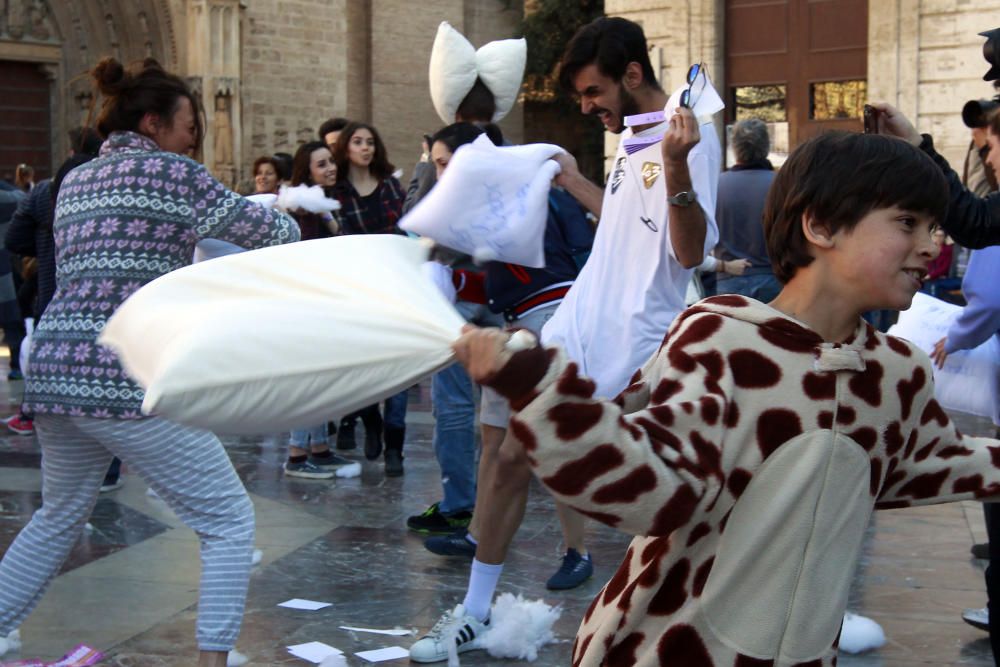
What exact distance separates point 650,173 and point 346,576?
220 cm

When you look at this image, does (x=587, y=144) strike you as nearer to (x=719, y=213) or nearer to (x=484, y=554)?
(x=719, y=213)

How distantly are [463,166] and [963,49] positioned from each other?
1341 centimetres

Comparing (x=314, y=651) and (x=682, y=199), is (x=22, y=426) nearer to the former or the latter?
(x=314, y=651)

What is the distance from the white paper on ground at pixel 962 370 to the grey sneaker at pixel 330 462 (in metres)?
3.78

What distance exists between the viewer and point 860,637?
4418 millimetres

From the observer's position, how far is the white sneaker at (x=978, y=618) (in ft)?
15.2

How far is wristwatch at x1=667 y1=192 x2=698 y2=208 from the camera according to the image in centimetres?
374

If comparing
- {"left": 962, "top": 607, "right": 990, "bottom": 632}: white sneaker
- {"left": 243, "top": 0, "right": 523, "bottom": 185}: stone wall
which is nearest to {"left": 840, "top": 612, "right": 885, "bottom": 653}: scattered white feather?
{"left": 962, "top": 607, "right": 990, "bottom": 632}: white sneaker

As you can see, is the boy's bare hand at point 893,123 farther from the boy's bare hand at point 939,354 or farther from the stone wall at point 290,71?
the stone wall at point 290,71

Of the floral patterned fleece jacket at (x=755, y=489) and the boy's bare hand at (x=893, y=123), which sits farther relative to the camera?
the boy's bare hand at (x=893, y=123)

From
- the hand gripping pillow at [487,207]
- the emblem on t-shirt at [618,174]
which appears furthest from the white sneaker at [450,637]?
the hand gripping pillow at [487,207]

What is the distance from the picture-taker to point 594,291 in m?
4.12

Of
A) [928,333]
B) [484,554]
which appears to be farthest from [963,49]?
[484,554]

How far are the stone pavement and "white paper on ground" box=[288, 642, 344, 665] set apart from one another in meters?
0.05
